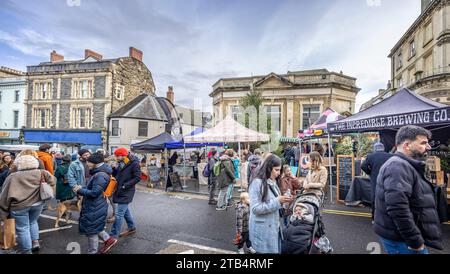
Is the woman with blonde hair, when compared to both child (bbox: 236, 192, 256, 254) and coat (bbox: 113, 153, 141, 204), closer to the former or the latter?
child (bbox: 236, 192, 256, 254)

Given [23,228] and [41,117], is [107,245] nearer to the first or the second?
[23,228]

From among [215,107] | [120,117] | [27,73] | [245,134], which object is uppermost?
[27,73]

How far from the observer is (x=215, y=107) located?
92.5 ft

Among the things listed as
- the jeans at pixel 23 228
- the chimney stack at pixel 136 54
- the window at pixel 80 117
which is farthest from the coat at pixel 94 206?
the chimney stack at pixel 136 54

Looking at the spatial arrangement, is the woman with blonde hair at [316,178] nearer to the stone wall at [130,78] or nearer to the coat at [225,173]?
the coat at [225,173]

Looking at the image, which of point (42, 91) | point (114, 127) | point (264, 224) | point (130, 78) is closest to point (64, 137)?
point (114, 127)

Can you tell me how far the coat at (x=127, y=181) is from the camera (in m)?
4.47

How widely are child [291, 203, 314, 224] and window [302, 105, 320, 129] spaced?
72.1 feet

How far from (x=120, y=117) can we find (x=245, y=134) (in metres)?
20.0

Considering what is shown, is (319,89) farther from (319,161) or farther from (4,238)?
(4,238)

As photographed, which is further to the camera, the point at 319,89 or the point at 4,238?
the point at 319,89

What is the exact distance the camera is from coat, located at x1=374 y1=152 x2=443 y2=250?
2.01 m

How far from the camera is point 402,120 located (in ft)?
18.7

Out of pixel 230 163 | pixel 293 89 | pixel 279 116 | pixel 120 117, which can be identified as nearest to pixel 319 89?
pixel 293 89
